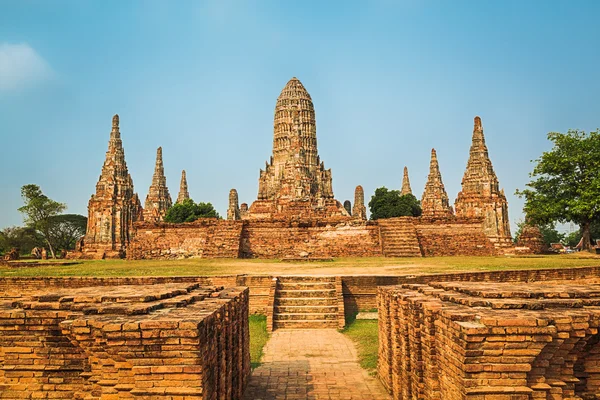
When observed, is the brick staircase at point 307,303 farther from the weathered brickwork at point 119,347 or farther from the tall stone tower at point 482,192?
the tall stone tower at point 482,192

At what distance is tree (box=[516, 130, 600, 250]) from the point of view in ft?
78.5

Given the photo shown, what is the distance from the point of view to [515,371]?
12.9 feet

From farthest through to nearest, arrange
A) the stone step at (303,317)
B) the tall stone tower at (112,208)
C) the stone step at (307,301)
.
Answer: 1. the tall stone tower at (112,208)
2. the stone step at (307,301)
3. the stone step at (303,317)

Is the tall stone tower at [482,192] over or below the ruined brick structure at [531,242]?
over

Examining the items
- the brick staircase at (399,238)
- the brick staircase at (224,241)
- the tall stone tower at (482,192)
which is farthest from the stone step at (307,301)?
the tall stone tower at (482,192)

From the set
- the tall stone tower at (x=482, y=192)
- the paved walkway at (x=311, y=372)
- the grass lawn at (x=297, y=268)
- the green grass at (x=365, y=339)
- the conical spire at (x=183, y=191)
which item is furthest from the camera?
the conical spire at (x=183, y=191)

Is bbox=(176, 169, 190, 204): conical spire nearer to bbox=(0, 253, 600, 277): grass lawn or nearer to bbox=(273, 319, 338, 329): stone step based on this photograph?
bbox=(0, 253, 600, 277): grass lawn

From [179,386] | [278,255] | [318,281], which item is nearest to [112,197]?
[278,255]

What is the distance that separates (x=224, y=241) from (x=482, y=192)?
2500 cm

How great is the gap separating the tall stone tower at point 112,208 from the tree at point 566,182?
27.1m

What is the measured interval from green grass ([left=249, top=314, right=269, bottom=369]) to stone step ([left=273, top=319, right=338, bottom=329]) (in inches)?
12.4

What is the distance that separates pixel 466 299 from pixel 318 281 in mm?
6756

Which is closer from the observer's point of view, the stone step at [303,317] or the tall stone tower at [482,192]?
the stone step at [303,317]

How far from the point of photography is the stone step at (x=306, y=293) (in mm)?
11109
